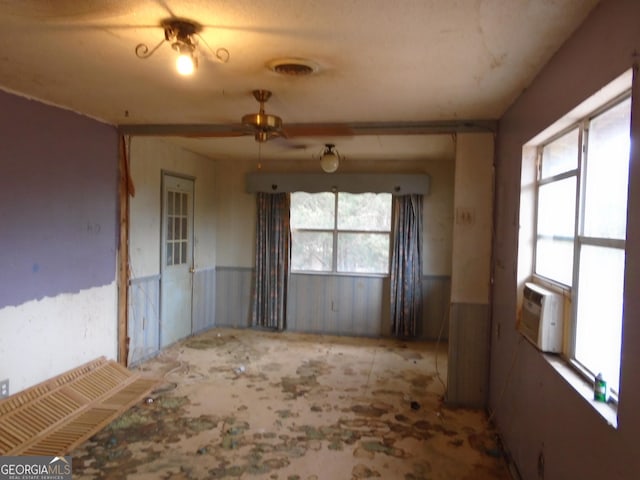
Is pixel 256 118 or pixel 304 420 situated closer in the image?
pixel 256 118

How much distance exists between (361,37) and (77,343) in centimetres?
327

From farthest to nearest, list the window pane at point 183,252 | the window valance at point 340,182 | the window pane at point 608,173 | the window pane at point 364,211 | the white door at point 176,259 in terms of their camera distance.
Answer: the window pane at point 364,211 → the window valance at point 340,182 → the window pane at point 183,252 → the white door at point 176,259 → the window pane at point 608,173

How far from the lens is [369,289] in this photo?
579 centimetres

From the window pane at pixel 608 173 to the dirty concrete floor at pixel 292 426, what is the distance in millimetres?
1697

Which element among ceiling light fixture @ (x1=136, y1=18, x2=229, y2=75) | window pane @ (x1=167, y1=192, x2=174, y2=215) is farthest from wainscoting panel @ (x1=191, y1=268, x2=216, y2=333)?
ceiling light fixture @ (x1=136, y1=18, x2=229, y2=75)

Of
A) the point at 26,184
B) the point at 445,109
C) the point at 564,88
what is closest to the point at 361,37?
the point at 564,88

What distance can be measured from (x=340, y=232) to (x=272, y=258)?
3.24 feet

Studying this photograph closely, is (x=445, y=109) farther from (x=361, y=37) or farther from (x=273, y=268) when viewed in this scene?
(x=273, y=268)

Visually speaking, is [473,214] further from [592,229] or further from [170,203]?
[170,203]

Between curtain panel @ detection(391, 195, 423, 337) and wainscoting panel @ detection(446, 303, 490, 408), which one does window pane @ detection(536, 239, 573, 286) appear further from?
curtain panel @ detection(391, 195, 423, 337)

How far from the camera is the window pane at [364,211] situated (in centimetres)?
576

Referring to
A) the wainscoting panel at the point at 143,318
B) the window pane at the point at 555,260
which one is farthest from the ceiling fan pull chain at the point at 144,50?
the wainscoting panel at the point at 143,318

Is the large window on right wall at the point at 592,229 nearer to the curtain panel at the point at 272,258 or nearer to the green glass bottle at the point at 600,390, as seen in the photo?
the green glass bottle at the point at 600,390
